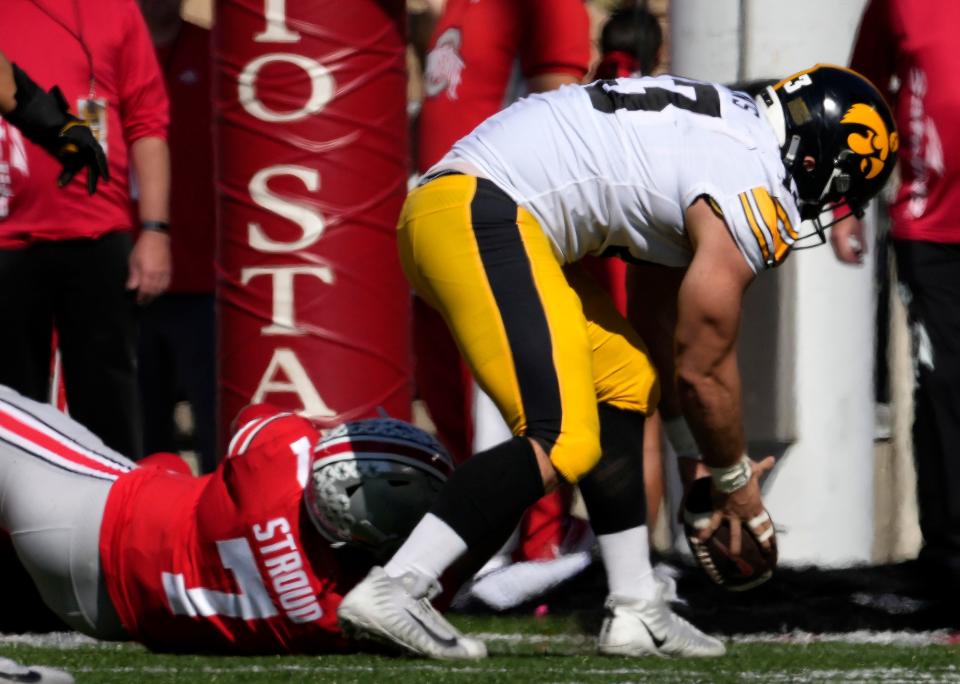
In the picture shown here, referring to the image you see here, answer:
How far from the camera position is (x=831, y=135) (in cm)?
421

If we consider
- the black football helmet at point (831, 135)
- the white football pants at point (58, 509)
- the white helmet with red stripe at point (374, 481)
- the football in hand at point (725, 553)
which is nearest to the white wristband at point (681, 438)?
the football in hand at point (725, 553)

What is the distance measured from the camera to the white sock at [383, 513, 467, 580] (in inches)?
155

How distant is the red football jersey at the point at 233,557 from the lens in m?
4.06

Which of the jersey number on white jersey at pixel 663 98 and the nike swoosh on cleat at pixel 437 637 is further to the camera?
the jersey number on white jersey at pixel 663 98

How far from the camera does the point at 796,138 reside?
4.21m

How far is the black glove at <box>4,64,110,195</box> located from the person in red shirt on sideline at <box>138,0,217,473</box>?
2213 millimetres

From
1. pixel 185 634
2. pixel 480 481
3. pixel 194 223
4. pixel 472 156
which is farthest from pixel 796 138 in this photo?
pixel 194 223

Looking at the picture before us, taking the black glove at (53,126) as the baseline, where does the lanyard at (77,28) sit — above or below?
above

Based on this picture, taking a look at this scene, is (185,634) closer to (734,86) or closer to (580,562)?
(580,562)

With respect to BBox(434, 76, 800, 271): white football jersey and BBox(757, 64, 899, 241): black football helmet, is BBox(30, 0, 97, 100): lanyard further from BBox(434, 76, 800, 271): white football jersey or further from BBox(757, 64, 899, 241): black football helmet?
BBox(757, 64, 899, 241): black football helmet

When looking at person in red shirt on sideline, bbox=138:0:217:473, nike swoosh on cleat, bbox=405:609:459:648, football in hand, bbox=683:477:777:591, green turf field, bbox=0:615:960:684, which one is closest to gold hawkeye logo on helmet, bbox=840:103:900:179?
football in hand, bbox=683:477:777:591

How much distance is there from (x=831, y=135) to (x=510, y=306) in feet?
2.43

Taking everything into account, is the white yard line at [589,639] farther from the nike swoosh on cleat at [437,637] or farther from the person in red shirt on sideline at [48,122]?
the person in red shirt on sideline at [48,122]

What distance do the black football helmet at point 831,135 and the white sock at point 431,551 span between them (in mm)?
994
